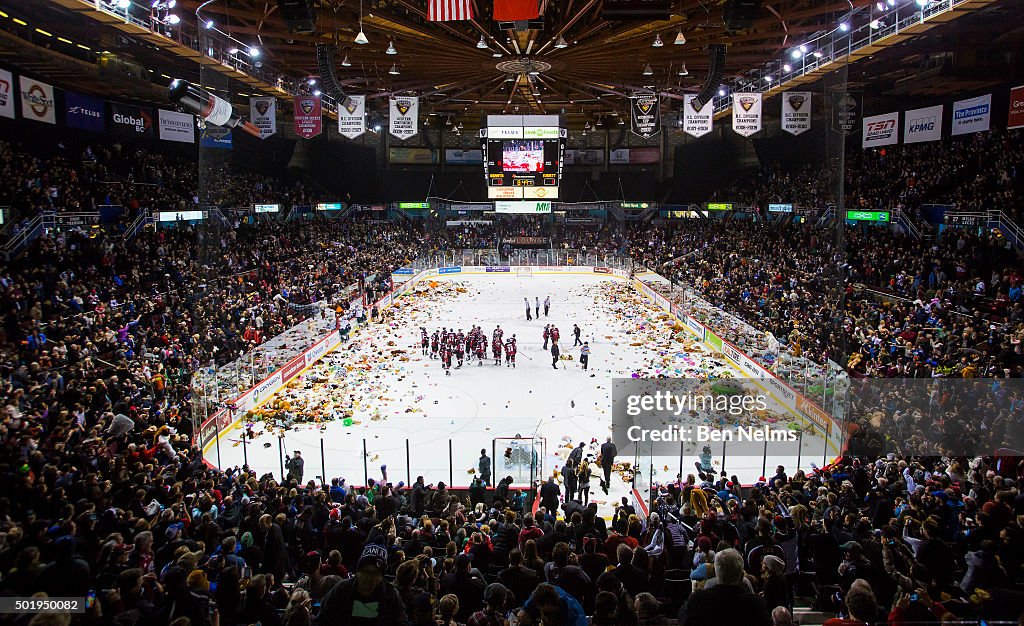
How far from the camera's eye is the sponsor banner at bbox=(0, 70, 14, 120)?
65.0 feet

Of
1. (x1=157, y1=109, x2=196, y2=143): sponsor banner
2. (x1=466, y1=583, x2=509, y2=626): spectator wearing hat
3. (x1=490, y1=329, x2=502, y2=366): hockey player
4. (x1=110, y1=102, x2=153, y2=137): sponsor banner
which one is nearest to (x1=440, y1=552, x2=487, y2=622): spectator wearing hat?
(x1=466, y1=583, x2=509, y2=626): spectator wearing hat

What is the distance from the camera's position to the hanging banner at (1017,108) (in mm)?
20000

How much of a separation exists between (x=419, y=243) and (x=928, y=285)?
1389 inches

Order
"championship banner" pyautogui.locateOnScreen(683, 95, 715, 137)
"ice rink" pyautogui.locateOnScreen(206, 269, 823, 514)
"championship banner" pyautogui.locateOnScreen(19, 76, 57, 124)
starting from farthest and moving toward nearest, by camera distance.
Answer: "championship banner" pyautogui.locateOnScreen(683, 95, 715, 137)
"championship banner" pyautogui.locateOnScreen(19, 76, 57, 124)
"ice rink" pyautogui.locateOnScreen(206, 269, 823, 514)

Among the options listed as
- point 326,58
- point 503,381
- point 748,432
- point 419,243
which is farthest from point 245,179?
point 748,432

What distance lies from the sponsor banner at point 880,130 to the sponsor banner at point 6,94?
1323 inches

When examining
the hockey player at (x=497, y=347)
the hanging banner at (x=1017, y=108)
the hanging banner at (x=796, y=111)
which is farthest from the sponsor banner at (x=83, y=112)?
the hanging banner at (x=1017, y=108)

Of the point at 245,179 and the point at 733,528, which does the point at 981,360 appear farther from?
the point at 245,179

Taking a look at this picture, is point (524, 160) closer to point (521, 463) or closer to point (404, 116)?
point (404, 116)

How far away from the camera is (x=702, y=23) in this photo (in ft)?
65.6

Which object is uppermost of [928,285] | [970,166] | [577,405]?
[970,166]

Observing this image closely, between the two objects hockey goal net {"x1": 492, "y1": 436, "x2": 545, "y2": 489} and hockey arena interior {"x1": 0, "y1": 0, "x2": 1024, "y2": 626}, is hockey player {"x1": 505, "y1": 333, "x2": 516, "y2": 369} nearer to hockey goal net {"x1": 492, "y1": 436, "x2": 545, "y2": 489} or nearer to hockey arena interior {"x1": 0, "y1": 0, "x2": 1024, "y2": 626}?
hockey arena interior {"x1": 0, "y1": 0, "x2": 1024, "y2": 626}

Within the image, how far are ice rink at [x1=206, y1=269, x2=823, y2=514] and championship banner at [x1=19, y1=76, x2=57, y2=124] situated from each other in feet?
42.3

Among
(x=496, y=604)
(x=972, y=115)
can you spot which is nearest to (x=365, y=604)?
(x=496, y=604)
